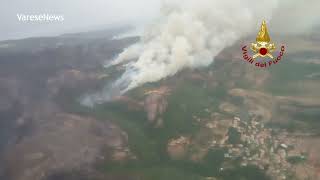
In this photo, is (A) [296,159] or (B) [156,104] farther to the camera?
(B) [156,104]

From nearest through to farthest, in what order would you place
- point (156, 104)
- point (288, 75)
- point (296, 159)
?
point (296, 159) < point (156, 104) < point (288, 75)

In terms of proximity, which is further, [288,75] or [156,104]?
[288,75]

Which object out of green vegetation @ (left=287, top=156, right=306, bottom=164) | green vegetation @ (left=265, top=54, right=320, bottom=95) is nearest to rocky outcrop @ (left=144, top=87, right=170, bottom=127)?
green vegetation @ (left=265, top=54, right=320, bottom=95)

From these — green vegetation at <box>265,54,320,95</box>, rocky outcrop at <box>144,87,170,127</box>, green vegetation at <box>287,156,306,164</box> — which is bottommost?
green vegetation at <box>287,156,306,164</box>

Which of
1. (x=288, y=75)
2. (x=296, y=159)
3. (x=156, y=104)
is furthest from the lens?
(x=288, y=75)

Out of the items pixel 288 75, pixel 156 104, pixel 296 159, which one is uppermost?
pixel 288 75

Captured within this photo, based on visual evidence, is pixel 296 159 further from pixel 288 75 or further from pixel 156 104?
pixel 288 75

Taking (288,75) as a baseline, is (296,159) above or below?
below

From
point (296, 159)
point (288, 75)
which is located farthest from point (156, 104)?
point (288, 75)

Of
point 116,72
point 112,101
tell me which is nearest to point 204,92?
point 112,101

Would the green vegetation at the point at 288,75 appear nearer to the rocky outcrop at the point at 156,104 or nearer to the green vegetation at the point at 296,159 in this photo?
the rocky outcrop at the point at 156,104

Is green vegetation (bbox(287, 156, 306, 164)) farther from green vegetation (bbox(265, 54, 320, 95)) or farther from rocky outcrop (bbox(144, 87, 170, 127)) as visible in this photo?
green vegetation (bbox(265, 54, 320, 95))
